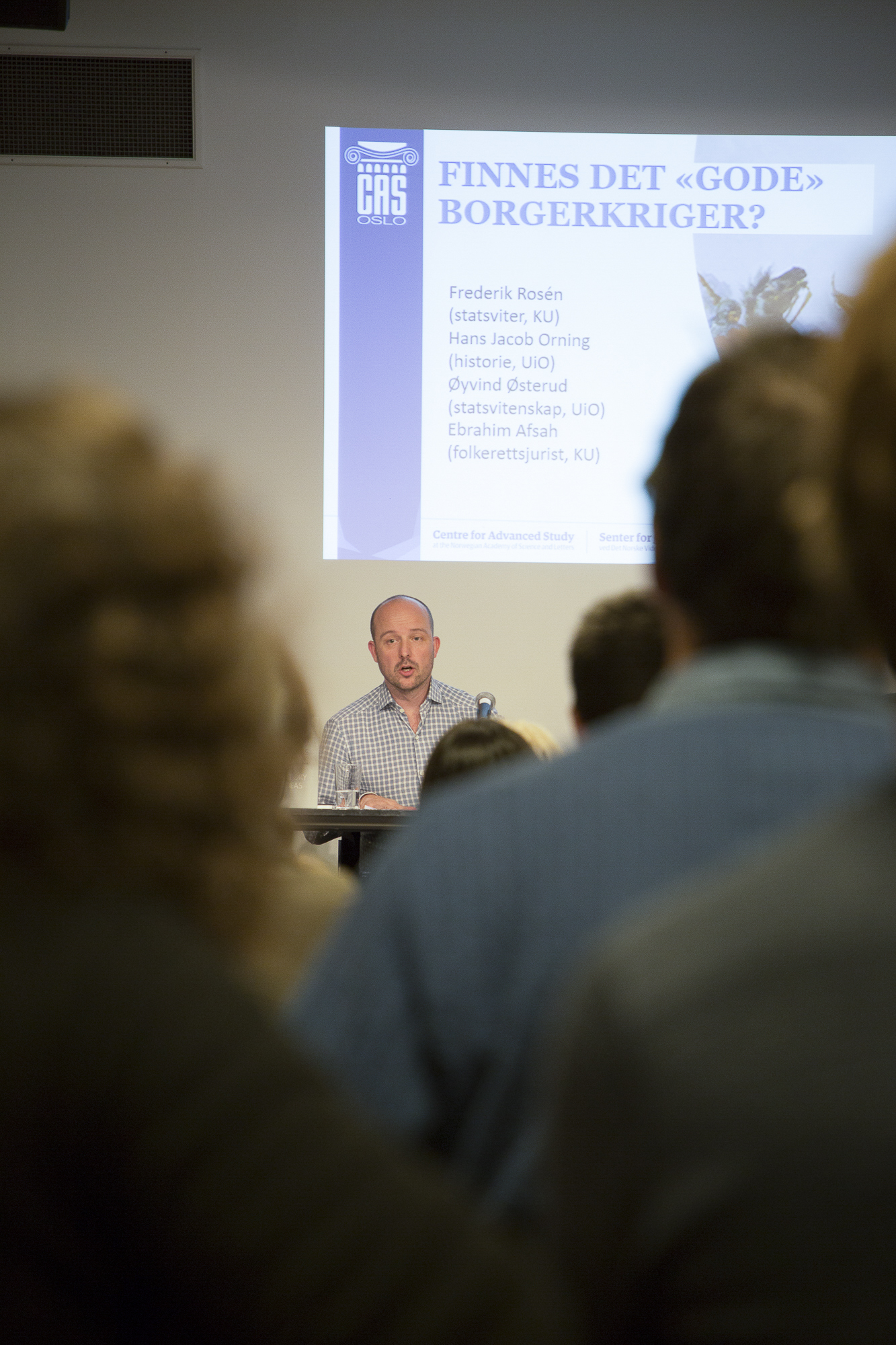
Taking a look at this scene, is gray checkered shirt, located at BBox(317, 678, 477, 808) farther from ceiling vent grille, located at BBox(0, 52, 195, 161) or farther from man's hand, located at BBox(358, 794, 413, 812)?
ceiling vent grille, located at BBox(0, 52, 195, 161)

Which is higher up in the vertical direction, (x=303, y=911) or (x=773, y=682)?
(x=773, y=682)

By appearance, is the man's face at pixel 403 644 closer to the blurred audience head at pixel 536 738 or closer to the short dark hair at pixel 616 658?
the blurred audience head at pixel 536 738

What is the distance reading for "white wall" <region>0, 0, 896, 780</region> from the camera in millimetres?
5094

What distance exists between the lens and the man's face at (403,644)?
16.7 feet

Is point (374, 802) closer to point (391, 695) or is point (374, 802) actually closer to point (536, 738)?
point (391, 695)

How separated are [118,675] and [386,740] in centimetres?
462

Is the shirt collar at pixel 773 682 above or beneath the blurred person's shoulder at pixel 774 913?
above

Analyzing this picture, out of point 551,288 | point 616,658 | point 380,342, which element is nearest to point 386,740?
point 380,342

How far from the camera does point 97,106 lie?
5113 millimetres

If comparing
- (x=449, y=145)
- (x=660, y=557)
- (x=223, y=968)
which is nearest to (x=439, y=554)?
(x=449, y=145)

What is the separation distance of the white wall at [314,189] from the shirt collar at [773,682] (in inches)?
174

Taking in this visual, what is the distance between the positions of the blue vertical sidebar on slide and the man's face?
253 mm

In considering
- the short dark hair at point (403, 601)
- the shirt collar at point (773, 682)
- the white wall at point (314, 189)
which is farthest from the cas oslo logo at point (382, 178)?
the shirt collar at point (773, 682)

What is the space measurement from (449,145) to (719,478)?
4.73 metres
